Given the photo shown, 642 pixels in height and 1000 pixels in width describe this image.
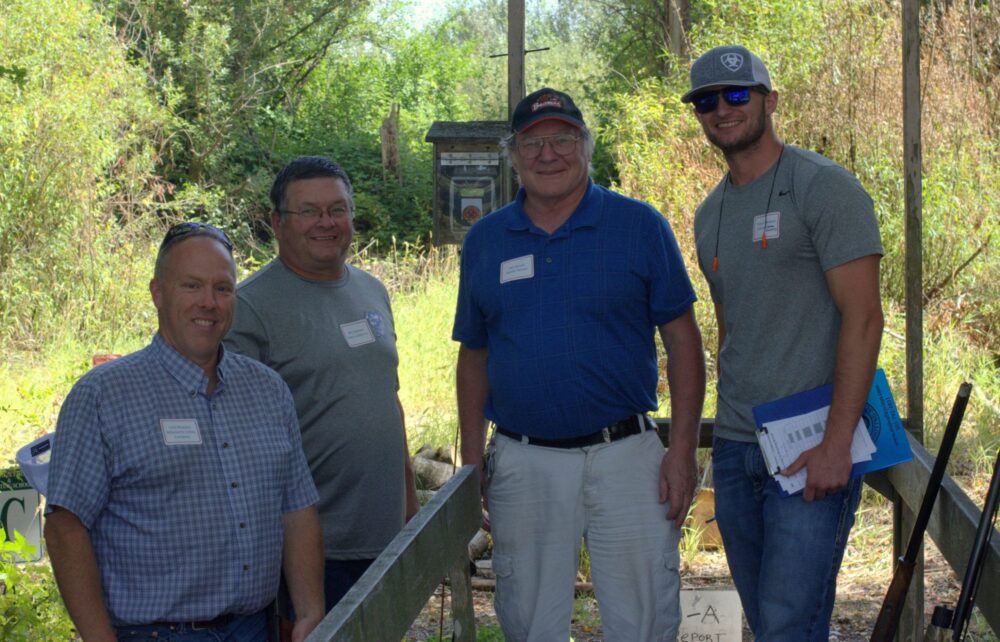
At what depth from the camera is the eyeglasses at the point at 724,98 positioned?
3.14 m

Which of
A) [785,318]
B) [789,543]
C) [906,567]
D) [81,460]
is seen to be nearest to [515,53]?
[785,318]

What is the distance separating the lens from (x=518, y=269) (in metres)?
3.28

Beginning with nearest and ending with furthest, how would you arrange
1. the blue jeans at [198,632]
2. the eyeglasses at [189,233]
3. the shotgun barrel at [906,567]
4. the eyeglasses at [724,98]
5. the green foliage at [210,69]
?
the blue jeans at [198,632]
the eyeglasses at [189,233]
the shotgun barrel at [906,567]
the eyeglasses at [724,98]
the green foliage at [210,69]

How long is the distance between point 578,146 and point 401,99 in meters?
28.5

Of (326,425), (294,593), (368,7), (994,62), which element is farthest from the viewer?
(368,7)

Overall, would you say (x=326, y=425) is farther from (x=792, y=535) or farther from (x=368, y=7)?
(x=368, y=7)

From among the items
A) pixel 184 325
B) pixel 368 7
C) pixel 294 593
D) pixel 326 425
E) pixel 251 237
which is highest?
pixel 368 7

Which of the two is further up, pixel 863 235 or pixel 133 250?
pixel 863 235

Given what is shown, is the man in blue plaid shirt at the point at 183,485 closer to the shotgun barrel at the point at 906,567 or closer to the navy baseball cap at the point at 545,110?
the navy baseball cap at the point at 545,110

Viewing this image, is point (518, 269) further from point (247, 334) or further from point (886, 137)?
point (886, 137)

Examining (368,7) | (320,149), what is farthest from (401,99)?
(320,149)

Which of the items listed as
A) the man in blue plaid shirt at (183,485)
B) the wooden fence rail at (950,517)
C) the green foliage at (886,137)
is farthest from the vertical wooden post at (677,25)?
the man in blue plaid shirt at (183,485)

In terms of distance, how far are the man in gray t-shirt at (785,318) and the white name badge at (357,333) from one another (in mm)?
974

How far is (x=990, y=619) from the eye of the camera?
2.58m
